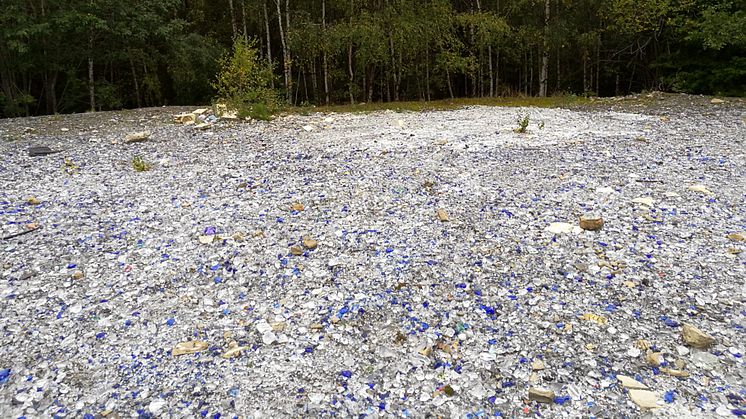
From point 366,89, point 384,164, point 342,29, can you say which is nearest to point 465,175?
point 384,164

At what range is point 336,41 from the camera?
1886 centimetres

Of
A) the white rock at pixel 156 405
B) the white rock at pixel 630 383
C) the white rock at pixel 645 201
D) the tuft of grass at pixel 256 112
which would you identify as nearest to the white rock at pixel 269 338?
the white rock at pixel 156 405

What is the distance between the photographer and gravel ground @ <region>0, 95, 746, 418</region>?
3.23 meters

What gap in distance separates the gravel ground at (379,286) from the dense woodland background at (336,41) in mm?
9748

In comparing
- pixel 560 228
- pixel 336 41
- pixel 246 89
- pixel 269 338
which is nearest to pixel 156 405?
pixel 269 338

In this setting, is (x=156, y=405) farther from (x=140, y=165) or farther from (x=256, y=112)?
(x=256, y=112)

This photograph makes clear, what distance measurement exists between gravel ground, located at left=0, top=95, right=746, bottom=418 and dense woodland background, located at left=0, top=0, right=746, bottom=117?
32.0 ft

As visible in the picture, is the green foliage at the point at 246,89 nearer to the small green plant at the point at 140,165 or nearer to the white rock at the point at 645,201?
the small green plant at the point at 140,165

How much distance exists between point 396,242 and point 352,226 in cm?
69

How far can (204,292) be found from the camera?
4.49m

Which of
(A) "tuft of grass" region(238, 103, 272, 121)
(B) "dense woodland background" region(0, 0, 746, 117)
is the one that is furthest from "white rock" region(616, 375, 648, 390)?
(B) "dense woodland background" region(0, 0, 746, 117)

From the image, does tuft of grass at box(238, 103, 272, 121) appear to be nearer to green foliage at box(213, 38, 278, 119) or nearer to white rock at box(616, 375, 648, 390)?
green foliage at box(213, 38, 278, 119)

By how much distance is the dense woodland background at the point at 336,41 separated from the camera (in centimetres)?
1642

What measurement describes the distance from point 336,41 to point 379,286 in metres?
16.4
